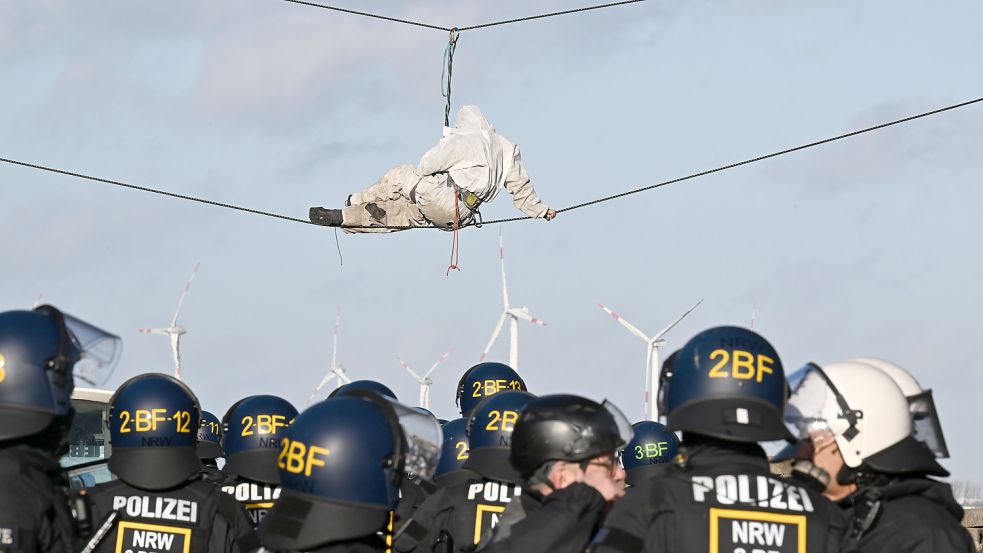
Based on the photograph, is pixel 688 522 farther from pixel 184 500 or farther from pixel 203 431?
pixel 203 431

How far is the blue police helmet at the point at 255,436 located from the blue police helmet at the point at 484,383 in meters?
2.39

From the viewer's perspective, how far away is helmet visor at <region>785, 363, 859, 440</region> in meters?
7.65

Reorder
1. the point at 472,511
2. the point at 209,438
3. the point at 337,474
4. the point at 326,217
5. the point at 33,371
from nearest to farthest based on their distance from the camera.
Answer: the point at 337,474 < the point at 33,371 < the point at 472,511 < the point at 209,438 < the point at 326,217

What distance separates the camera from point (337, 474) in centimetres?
645

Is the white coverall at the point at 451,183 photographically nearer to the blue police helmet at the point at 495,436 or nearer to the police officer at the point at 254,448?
the police officer at the point at 254,448

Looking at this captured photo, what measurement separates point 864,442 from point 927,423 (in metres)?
0.59

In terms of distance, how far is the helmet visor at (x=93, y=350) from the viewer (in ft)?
24.5

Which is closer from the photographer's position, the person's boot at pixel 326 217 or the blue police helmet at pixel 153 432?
the blue police helmet at pixel 153 432

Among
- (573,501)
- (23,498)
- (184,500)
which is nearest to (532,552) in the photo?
(573,501)

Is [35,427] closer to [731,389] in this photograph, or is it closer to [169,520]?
[169,520]

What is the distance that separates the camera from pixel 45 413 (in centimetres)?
698

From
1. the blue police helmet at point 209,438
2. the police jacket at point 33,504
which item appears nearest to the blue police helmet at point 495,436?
the police jacket at point 33,504

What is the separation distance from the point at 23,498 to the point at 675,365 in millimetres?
3008

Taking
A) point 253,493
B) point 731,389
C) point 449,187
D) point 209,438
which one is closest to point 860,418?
point 731,389
